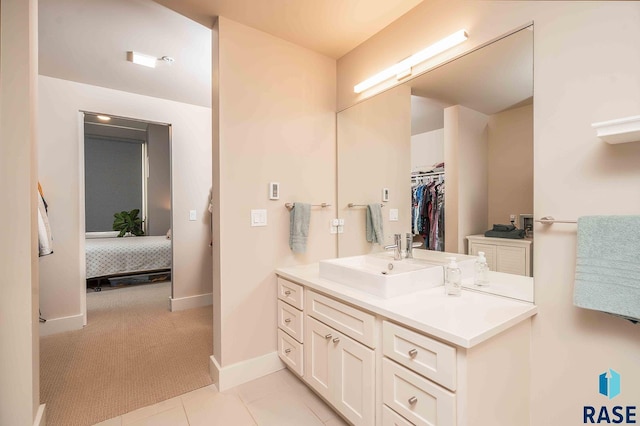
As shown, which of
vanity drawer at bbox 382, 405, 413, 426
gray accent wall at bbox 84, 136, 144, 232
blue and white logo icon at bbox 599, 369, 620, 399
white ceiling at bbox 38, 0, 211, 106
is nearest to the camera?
blue and white logo icon at bbox 599, 369, 620, 399

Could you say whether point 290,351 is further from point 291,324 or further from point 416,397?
point 416,397

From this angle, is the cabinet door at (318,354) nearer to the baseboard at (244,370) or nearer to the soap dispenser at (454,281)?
the baseboard at (244,370)

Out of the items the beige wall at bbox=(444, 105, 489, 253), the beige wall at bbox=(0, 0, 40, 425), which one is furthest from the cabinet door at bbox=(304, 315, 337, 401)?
the beige wall at bbox=(0, 0, 40, 425)

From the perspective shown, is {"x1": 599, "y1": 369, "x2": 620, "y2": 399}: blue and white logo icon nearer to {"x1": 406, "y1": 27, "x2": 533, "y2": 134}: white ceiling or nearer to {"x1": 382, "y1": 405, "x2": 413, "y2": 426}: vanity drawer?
{"x1": 382, "y1": 405, "x2": 413, "y2": 426}: vanity drawer

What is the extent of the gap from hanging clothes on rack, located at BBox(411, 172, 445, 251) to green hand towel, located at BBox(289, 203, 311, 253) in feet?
2.60

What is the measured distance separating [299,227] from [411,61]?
134 cm

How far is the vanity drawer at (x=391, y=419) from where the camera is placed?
121 centimetres

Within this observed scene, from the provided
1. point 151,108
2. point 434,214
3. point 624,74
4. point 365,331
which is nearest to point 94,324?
point 151,108

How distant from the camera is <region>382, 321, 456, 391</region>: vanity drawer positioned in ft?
3.43

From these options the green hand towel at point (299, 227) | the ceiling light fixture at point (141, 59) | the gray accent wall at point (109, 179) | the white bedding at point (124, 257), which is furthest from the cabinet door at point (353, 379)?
the gray accent wall at point (109, 179)

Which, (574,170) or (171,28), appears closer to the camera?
(574,170)

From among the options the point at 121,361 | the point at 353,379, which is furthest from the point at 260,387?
the point at 121,361

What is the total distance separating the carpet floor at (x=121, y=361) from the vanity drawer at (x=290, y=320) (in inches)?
Result: 26.7

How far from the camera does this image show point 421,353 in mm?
1146
